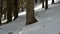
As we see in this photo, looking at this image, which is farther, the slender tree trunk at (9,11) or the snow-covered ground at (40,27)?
the slender tree trunk at (9,11)

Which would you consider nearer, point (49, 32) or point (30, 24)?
point (49, 32)

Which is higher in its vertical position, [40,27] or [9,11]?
[9,11]

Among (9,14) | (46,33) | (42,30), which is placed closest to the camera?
(46,33)

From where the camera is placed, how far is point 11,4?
19062 mm

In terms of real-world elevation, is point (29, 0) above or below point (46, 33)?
above

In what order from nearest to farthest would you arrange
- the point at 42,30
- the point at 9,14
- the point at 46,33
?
the point at 46,33 < the point at 42,30 < the point at 9,14

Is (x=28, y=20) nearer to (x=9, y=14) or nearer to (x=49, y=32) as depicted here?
(x=49, y=32)

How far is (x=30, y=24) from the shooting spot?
1209cm

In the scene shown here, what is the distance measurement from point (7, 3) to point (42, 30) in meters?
9.95

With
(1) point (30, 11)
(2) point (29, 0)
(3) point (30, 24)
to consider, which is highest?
(2) point (29, 0)

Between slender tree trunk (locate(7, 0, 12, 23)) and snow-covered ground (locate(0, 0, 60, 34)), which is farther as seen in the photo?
slender tree trunk (locate(7, 0, 12, 23))

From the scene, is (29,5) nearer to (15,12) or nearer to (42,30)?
(42,30)

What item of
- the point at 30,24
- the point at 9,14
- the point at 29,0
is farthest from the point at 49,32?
the point at 9,14

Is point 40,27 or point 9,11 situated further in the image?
point 9,11
